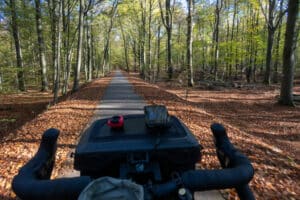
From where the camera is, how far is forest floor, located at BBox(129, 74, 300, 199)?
4.41 m

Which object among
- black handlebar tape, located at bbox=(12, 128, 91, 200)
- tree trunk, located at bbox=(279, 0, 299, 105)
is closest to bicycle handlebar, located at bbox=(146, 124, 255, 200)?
black handlebar tape, located at bbox=(12, 128, 91, 200)

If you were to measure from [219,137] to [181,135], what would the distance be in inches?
14.3

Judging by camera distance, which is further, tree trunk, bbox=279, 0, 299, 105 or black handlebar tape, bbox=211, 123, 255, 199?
tree trunk, bbox=279, 0, 299, 105

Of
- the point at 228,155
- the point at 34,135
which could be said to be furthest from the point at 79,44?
the point at 228,155

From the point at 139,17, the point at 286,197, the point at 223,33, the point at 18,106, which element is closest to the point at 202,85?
the point at 18,106

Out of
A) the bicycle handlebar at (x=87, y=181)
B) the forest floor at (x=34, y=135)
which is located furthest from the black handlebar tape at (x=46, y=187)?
the forest floor at (x=34, y=135)

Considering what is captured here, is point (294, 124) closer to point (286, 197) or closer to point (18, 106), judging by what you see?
point (286, 197)

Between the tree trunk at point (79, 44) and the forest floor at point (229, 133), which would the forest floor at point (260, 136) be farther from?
the tree trunk at point (79, 44)

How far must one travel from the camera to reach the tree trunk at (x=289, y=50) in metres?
12.6

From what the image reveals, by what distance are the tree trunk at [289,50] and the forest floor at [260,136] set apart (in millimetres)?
769

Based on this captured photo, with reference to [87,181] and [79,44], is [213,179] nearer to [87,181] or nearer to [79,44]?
[87,181]

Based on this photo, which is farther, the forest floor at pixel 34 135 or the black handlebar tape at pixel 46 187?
the forest floor at pixel 34 135

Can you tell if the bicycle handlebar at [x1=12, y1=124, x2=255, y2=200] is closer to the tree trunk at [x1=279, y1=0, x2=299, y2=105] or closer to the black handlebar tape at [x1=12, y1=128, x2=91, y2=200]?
the black handlebar tape at [x1=12, y1=128, x2=91, y2=200]

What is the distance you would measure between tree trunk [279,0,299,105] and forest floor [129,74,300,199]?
2.52ft
